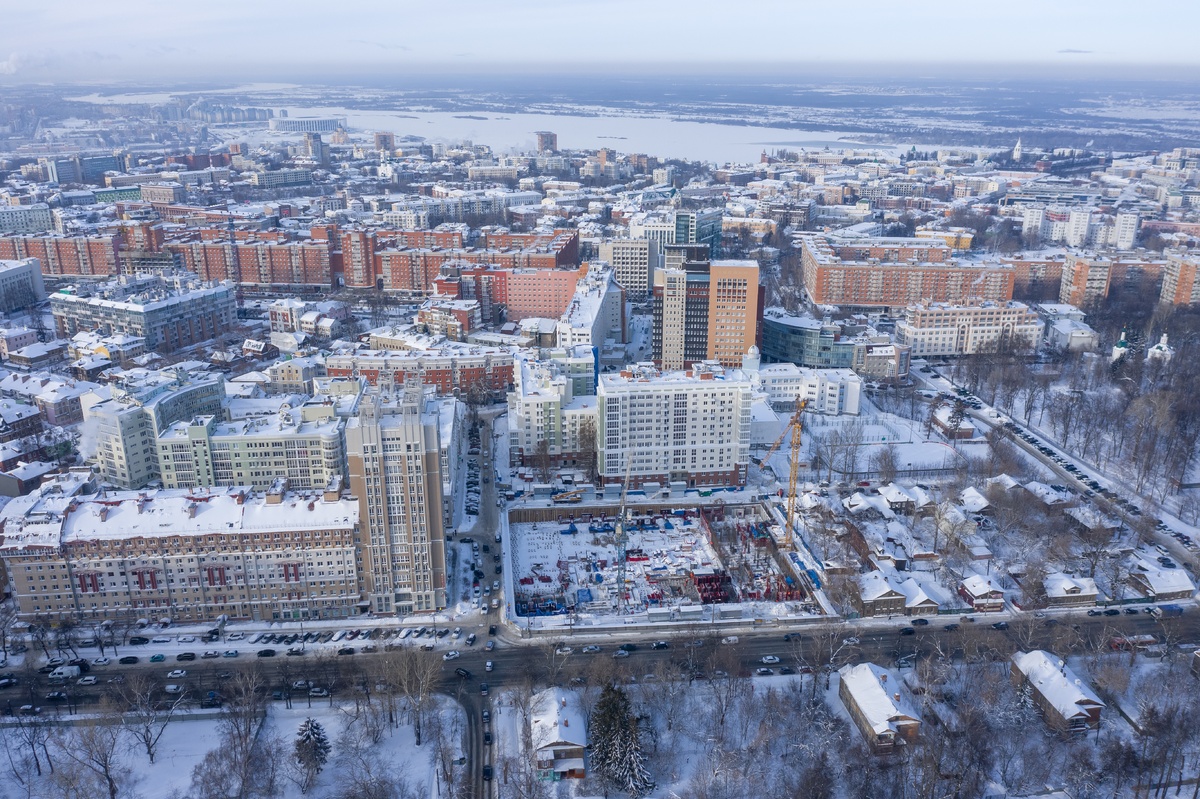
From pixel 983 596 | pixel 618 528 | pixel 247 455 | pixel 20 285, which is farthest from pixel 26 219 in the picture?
pixel 983 596

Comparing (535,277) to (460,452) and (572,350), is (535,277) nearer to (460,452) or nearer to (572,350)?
(572,350)

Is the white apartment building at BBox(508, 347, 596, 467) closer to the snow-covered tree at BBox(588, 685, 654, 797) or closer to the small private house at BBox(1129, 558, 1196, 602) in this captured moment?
the snow-covered tree at BBox(588, 685, 654, 797)

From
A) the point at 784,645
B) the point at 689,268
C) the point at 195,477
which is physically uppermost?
the point at 689,268

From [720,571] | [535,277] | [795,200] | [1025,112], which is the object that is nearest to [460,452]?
[720,571]

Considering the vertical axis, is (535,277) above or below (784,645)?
above

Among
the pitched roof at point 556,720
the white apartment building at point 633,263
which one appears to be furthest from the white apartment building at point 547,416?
the white apartment building at point 633,263

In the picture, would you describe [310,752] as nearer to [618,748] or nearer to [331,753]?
[331,753]

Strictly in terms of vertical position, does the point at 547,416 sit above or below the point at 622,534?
above

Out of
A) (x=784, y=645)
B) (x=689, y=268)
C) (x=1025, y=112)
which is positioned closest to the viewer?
(x=784, y=645)
